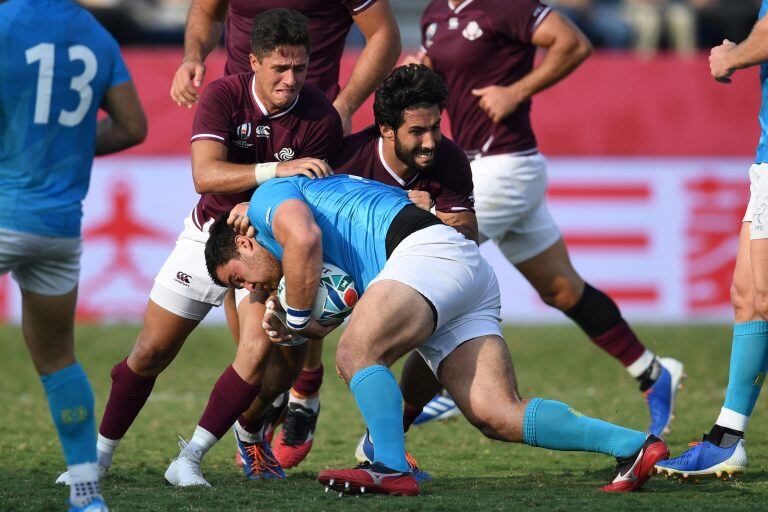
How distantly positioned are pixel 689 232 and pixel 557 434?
752 cm

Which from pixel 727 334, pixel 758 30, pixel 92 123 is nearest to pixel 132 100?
pixel 92 123

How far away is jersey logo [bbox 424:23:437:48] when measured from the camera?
7.88 m

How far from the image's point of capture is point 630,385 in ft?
31.8

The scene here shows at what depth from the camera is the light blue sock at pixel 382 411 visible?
Answer: 4.97 m

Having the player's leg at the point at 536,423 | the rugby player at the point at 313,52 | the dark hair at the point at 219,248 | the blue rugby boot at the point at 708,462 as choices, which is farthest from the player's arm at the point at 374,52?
the blue rugby boot at the point at 708,462

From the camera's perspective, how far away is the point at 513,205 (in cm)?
764

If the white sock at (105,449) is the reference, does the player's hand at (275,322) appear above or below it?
above

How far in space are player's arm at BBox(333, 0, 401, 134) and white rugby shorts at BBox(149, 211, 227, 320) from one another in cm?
116

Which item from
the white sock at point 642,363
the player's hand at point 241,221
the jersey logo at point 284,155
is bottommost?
the white sock at point 642,363

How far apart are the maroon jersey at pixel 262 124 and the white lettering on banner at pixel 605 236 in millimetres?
6295

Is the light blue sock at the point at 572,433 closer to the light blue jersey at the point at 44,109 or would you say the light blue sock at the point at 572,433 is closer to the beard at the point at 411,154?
the beard at the point at 411,154

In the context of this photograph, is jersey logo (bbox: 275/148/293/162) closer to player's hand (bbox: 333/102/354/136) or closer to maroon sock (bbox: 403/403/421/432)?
player's hand (bbox: 333/102/354/136)

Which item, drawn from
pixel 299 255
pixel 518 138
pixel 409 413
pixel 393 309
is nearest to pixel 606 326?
pixel 518 138

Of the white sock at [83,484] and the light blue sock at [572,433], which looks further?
the light blue sock at [572,433]
